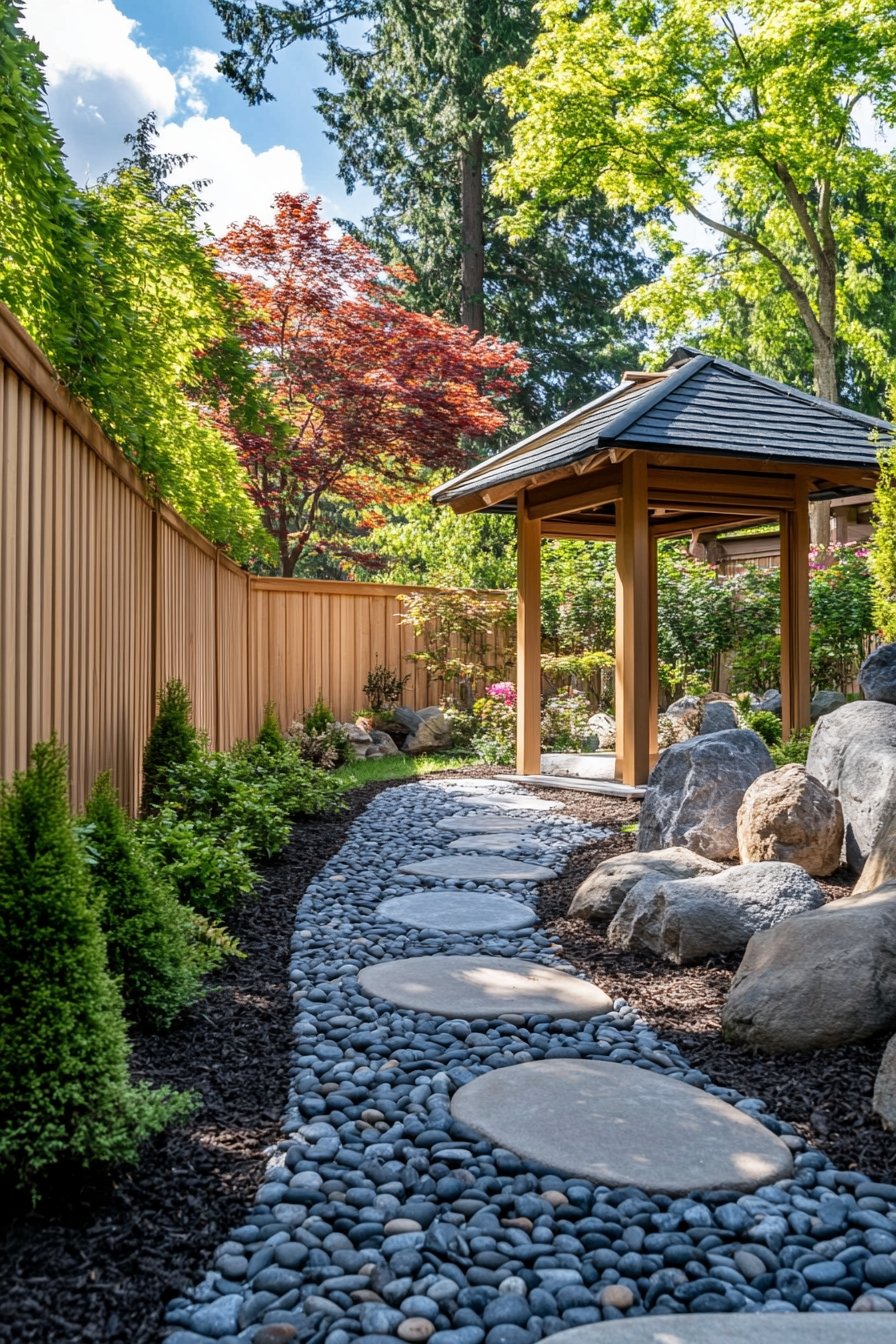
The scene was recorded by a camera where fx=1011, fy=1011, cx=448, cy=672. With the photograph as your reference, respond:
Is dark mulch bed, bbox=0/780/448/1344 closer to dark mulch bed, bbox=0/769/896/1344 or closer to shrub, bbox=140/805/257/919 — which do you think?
dark mulch bed, bbox=0/769/896/1344

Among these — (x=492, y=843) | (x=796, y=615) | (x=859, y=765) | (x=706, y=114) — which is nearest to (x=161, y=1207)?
(x=859, y=765)

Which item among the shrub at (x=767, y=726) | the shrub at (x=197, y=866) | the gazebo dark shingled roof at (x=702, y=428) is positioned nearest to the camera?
the shrub at (x=197, y=866)

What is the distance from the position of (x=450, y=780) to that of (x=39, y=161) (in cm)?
612

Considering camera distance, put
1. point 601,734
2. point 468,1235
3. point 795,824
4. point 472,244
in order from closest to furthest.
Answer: point 468,1235, point 795,824, point 601,734, point 472,244

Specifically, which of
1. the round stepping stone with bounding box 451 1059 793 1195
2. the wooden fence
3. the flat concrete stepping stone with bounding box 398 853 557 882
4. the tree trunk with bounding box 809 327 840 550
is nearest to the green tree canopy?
the tree trunk with bounding box 809 327 840 550

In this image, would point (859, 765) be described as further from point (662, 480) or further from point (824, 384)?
point (824, 384)

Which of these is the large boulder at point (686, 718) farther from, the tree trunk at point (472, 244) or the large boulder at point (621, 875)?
the tree trunk at point (472, 244)

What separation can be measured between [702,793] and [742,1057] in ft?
7.82

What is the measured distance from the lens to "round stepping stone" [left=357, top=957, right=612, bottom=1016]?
3.02m

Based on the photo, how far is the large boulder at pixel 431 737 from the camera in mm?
10938

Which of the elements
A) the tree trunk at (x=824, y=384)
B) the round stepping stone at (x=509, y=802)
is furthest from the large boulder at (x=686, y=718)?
the tree trunk at (x=824, y=384)

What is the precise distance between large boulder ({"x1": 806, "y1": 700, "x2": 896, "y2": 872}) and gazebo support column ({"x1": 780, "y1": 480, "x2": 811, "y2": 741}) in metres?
2.80

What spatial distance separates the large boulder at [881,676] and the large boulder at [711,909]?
5.30 feet

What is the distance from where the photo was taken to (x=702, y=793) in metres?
5.01
